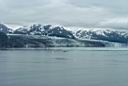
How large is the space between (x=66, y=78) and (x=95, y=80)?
3404mm

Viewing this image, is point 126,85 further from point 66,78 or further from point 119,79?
point 66,78

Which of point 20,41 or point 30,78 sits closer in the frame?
point 30,78

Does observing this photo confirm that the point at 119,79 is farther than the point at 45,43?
No

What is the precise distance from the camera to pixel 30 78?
3616cm

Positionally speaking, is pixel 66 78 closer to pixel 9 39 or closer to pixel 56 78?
pixel 56 78

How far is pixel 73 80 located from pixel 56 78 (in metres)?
2.32

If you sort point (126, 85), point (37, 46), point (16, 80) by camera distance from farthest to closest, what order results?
point (37, 46) < point (16, 80) < point (126, 85)

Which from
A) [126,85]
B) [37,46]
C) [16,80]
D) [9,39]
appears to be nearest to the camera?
[126,85]

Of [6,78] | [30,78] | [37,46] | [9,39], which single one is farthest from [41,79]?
[37,46]

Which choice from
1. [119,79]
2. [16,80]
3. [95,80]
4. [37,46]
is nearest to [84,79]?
[95,80]

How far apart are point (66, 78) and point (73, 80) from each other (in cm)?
189

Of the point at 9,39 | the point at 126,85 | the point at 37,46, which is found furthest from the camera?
the point at 37,46

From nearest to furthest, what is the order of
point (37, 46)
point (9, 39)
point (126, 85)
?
point (126, 85) → point (9, 39) → point (37, 46)

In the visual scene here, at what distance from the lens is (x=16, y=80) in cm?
3472
